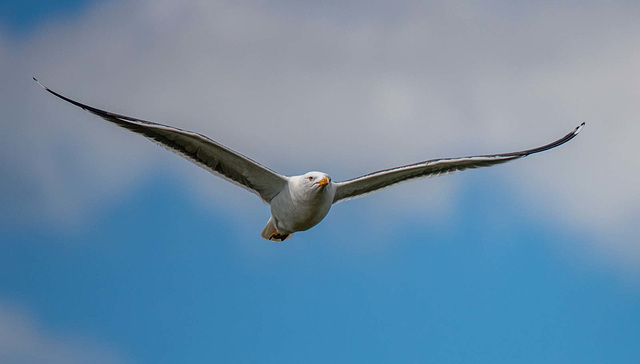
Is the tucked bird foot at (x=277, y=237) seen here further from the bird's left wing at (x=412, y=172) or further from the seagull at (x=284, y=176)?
the bird's left wing at (x=412, y=172)

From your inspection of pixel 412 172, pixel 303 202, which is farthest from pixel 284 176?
pixel 412 172

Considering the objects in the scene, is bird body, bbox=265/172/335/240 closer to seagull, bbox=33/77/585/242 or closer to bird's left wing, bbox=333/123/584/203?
seagull, bbox=33/77/585/242

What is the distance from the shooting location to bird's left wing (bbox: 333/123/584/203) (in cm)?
1522

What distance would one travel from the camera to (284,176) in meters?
14.8

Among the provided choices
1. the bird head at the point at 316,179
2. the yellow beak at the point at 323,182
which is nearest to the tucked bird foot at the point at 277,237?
the bird head at the point at 316,179

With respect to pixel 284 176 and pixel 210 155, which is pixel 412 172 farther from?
pixel 210 155

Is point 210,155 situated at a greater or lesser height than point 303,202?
greater

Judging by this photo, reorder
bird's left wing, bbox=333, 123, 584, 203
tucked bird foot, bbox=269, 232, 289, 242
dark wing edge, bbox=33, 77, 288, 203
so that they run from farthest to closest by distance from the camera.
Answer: tucked bird foot, bbox=269, 232, 289, 242, bird's left wing, bbox=333, 123, 584, 203, dark wing edge, bbox=33, 77, 288, 203

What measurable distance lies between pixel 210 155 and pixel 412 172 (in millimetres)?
3756

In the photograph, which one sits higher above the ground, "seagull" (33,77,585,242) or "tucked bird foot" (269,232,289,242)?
"seagull" (33,77,585,242)

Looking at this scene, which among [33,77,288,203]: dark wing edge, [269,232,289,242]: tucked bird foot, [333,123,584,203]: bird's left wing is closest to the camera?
[33,77,288,203]: dark wing edge

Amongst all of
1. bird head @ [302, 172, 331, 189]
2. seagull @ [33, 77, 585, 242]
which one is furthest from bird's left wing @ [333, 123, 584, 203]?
Result: bird head @ [302, 172, 331, 189]

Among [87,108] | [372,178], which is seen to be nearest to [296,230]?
[372,178]

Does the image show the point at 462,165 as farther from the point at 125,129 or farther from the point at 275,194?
the point at 125,129
